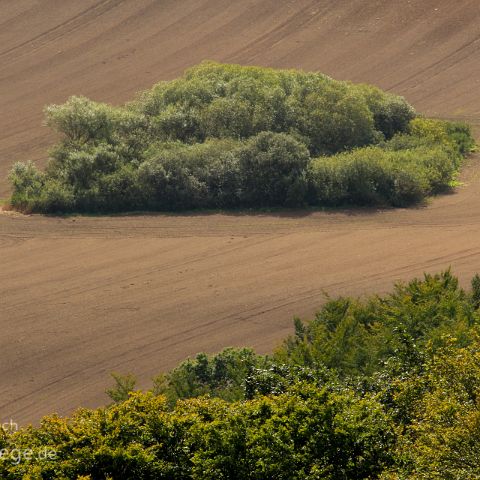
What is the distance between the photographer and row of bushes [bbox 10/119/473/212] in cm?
4350

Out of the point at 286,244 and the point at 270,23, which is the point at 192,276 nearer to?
the point at 286,244

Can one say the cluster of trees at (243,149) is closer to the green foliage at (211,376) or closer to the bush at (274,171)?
the bush at (274,171)

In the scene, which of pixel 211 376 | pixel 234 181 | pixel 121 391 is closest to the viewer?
pixel 121 391

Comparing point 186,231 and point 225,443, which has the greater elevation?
point 186,231

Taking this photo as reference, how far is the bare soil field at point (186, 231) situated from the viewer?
33.2m

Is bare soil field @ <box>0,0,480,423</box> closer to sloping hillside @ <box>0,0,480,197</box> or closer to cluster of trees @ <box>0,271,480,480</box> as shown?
sloping hillside @ <box>0,0,480,197</box>

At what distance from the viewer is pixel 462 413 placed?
20078mm

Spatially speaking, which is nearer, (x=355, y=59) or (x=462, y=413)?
(x=462, y=413)

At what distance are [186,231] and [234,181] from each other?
3.29 m

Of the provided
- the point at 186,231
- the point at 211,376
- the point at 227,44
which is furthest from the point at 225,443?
the point at 227,44

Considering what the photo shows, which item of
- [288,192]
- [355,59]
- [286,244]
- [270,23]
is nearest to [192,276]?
[286,244]

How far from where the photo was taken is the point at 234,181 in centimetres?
4378

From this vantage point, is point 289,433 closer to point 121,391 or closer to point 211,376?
point 121,391

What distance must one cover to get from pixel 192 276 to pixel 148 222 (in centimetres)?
528
